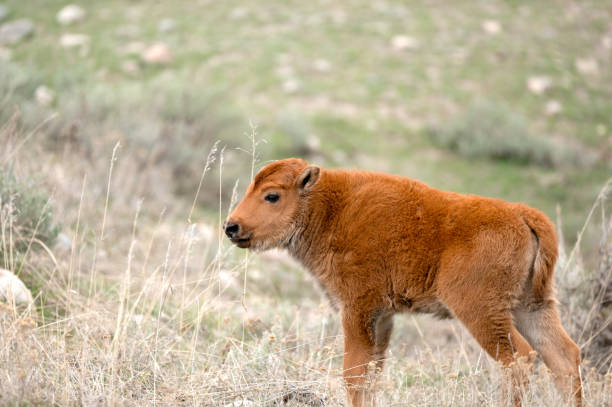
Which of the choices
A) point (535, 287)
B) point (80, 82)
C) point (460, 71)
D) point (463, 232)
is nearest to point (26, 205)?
point (463, 232)

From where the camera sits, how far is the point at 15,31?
17234mm

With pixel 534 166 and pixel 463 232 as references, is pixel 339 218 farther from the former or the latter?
pixel 534 166

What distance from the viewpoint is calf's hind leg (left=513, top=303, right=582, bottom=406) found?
14.4ft

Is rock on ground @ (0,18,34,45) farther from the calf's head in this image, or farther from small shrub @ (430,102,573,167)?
the calf's head

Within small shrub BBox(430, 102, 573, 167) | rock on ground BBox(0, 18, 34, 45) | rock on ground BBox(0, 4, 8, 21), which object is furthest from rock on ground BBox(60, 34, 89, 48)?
small shrub BBox(430, 102, 573, 167)

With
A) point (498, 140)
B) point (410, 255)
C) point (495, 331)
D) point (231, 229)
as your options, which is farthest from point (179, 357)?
point (498, 140)

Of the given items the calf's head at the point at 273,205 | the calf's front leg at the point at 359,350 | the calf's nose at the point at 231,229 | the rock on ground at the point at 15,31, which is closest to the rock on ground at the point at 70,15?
the rock on ground at the point at 15,31

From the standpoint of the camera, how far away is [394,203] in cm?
463

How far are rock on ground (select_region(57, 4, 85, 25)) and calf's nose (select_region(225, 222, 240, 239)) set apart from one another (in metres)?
15.8

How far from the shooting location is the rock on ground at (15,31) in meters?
16.9

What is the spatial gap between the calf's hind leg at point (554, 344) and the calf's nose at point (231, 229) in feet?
6.64

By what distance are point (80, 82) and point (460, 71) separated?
33.0 ft

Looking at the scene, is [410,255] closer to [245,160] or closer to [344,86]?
[245,160]

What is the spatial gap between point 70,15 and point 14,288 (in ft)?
50.0
